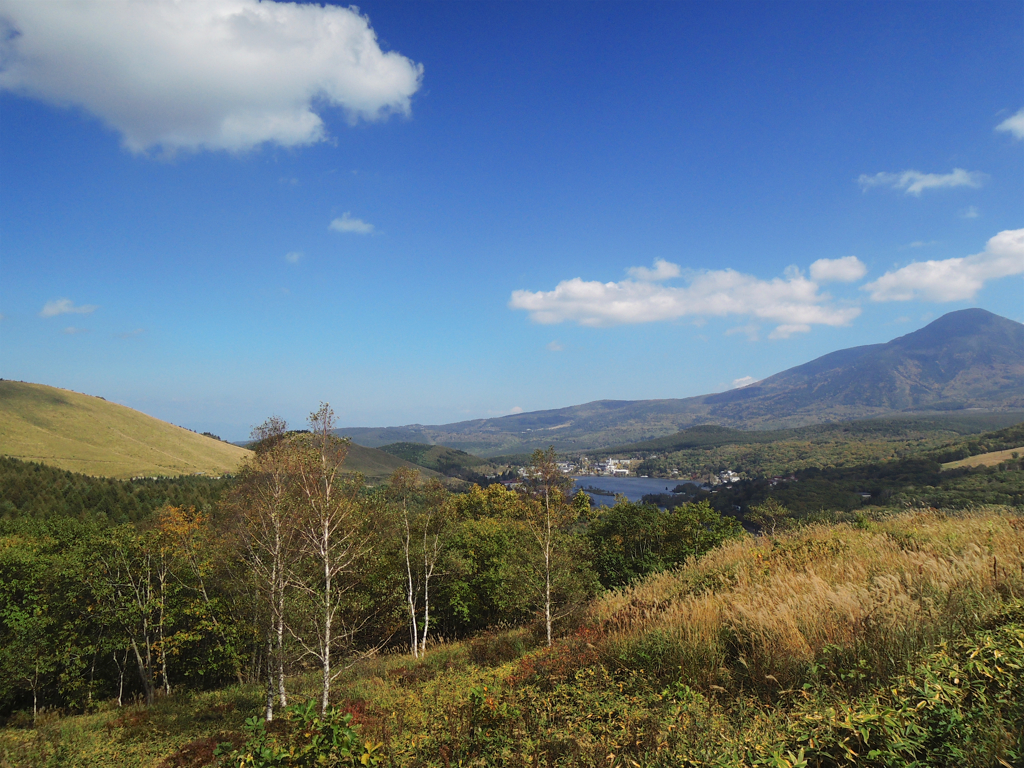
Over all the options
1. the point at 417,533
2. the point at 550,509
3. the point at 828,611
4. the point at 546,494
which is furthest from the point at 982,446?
the point at 828,611

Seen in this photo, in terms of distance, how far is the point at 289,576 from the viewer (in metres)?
17.3

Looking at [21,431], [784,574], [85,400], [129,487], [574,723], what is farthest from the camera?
[85,400]

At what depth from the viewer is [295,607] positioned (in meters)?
18.5

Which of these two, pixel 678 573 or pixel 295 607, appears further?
pixel 295 607

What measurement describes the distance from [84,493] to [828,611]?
368 ft

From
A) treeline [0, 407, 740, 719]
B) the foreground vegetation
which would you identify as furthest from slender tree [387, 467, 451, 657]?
the foreground vegetation

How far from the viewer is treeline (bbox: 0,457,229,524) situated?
71.7 meters

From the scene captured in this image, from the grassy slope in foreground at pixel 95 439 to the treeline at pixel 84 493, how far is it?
39.5ft

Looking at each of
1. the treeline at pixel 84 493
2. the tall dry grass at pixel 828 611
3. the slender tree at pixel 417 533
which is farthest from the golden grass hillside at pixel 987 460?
the treeline at pixel 84 493

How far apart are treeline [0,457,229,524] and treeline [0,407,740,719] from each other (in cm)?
2747

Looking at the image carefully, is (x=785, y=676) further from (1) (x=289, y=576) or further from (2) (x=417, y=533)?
(2) (x=417, y=533)

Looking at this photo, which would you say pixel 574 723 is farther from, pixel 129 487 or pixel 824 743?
pixel 129 487

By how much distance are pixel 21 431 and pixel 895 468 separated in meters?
232

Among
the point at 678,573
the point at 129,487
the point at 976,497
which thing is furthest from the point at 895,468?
the point at 129,487
